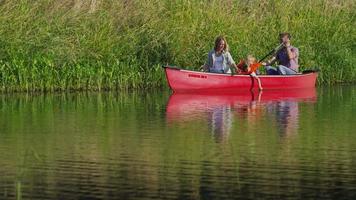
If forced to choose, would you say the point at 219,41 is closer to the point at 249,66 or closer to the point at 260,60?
the point at 249,66

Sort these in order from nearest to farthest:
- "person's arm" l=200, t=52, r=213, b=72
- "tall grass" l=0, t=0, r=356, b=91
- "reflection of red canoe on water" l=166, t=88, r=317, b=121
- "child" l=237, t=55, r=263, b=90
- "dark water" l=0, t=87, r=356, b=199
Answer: "dark water" l=0, t=87, r=356, b=199 → "reflection of red canoe on water" l=166, t=88, r=317, b=121 → "tall grass" l=0, t=0, r=356, b=91 → "person's arm" l=200, t=52, r=213, b=72 → "child" l=237, t=55, r=263, b=90

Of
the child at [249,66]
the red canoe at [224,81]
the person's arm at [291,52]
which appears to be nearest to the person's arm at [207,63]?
the red canoe at [224,81]

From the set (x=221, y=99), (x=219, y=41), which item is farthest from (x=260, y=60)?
(x=221, y=99)

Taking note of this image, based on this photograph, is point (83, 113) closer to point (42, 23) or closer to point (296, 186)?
point (42, 23)

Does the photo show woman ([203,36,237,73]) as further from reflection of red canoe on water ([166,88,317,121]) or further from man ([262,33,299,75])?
man ([262,33,299,75])

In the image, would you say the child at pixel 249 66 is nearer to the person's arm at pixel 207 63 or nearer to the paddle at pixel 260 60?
the paddle at pixel 260 60

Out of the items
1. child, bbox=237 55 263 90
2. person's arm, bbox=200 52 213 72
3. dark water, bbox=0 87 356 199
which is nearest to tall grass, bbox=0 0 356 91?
child, bbox=237 55 263 90

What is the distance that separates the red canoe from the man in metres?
0.34

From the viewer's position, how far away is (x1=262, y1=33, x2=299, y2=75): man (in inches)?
1106

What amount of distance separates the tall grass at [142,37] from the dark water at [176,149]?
8.52ft

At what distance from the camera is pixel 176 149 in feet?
50.7

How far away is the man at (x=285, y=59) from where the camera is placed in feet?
92.2

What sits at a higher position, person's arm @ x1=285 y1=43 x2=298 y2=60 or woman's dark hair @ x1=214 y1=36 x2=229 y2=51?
woman's dark hair @ x1=214 y1=36 x2=229 y2=51

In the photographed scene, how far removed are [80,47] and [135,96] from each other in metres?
2.42
